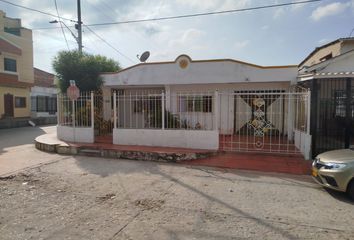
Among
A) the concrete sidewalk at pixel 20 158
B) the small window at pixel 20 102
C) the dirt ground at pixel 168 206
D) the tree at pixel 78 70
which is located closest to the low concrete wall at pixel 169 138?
the dirt ground at pixel 168 206

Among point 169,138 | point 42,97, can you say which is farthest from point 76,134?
point 42,97

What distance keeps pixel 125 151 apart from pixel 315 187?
5.98m

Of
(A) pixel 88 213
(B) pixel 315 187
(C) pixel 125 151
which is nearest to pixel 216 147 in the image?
(C) pixel 125 151

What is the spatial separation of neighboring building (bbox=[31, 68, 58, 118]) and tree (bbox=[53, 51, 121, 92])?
15.5m

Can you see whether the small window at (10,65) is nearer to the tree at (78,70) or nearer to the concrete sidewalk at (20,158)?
the tree at (78,70)

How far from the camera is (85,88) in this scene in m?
14.4

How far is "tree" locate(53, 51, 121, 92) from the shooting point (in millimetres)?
14312

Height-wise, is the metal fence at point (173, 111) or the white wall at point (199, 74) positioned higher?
the white wall at point (199, 74)

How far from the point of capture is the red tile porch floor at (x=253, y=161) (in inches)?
315

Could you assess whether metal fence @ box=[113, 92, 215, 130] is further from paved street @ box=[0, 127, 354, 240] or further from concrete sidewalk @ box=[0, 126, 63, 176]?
paved street @ box=[0, 127, 354, 240]

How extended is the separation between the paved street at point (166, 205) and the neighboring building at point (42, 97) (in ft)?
78.2

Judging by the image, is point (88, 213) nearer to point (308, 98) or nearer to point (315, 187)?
point (315, 187)

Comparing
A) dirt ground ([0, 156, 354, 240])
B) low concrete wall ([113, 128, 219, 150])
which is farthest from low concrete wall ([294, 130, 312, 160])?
low concrete wall ([113, 128, 219, 150])

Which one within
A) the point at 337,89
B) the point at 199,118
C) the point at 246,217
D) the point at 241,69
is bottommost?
the point at 246,217
